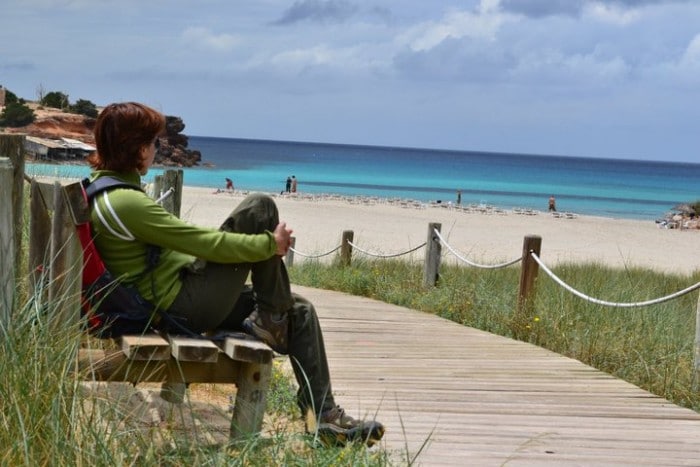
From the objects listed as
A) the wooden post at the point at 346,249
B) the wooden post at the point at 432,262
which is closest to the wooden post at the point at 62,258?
the wooden post at the point at 432,262

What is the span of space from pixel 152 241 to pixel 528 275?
16.4 feet

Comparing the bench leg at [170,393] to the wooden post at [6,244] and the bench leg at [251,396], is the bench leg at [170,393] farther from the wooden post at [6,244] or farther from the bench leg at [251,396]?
the wooden post at [6,244]

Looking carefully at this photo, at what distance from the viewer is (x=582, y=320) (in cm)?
805

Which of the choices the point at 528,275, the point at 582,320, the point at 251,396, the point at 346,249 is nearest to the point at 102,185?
the point at 251,396

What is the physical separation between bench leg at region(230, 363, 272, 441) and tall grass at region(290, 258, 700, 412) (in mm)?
3128

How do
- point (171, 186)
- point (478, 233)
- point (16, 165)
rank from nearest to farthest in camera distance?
point (16, 165) < point (171, 186) < point (478, 233)

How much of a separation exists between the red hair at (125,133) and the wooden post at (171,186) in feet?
17.1

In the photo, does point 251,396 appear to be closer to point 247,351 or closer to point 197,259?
point 247,351

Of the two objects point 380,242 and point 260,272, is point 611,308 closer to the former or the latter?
point 260,272

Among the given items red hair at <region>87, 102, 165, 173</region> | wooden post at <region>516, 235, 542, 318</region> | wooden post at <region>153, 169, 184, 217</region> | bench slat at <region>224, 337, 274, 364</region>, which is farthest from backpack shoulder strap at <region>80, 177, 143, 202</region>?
wooden post at <region>153, 169, 184, 217</region>

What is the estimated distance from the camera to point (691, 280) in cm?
1552

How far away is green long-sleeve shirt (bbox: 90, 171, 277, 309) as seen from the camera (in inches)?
167

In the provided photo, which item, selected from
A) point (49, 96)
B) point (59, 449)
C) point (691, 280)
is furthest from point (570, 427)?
point (49, 96)

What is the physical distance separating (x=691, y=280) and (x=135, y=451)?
1337cm
